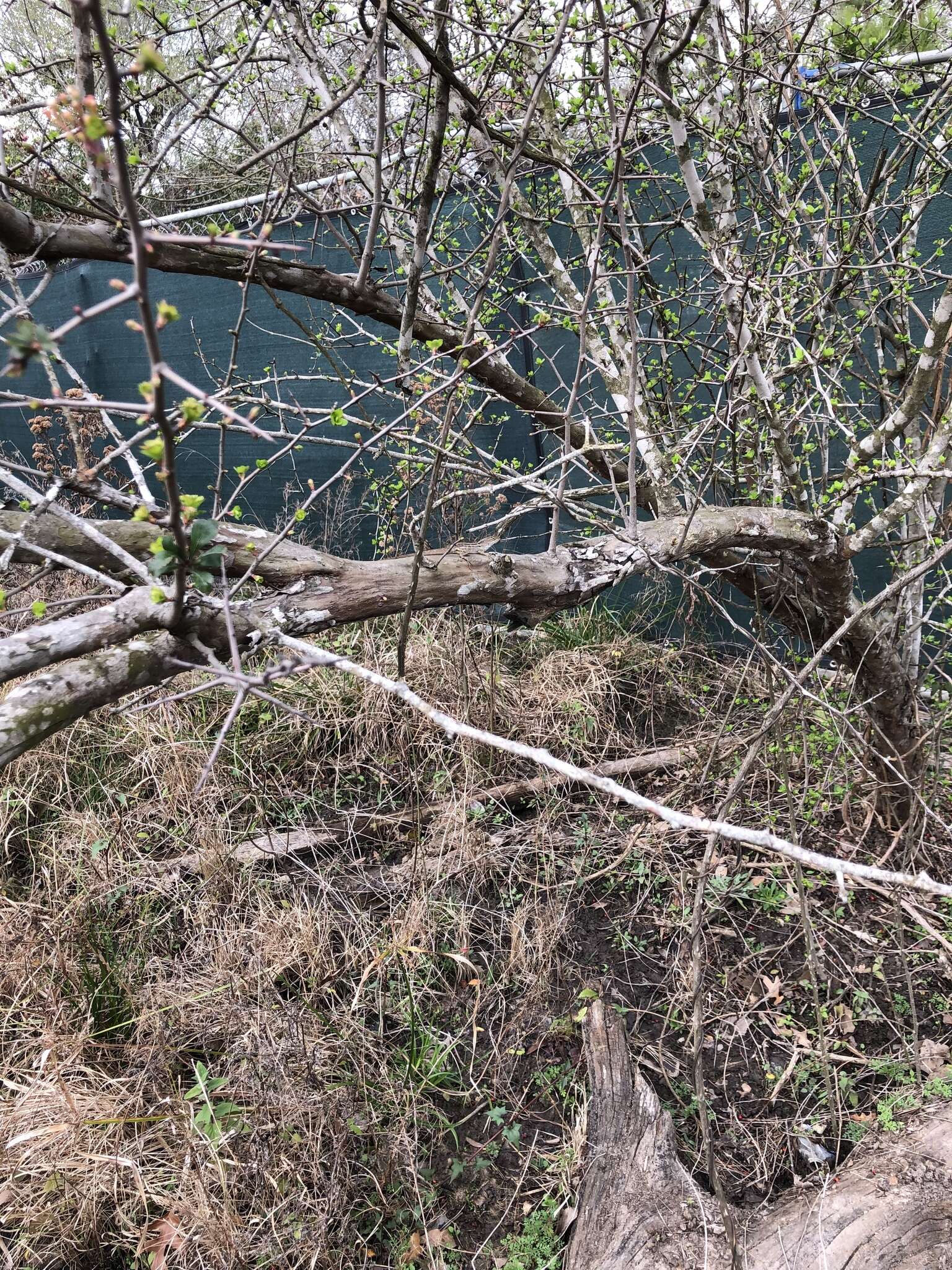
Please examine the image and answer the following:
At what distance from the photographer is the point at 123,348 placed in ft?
21.2

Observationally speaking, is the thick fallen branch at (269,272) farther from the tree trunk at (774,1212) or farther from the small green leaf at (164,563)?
the tree trunk at (774,1212)

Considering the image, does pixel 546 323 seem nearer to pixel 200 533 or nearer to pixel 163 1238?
pixel 200 533

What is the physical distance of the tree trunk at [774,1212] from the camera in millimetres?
1774

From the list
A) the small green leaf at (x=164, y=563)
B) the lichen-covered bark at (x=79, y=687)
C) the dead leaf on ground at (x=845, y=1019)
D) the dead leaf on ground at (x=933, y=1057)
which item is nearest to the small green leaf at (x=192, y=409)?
the small green leaf at (x=164, y=563)

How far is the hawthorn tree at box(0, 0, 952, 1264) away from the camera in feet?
4.35

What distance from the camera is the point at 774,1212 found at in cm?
196

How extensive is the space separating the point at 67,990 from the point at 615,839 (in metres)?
1.97

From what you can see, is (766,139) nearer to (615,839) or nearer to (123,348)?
(615,839)

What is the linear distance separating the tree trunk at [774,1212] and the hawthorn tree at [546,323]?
0.93 metres

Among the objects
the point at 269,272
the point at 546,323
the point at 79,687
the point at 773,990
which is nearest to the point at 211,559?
the point at 79,687

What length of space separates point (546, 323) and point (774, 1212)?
2231 millimetres

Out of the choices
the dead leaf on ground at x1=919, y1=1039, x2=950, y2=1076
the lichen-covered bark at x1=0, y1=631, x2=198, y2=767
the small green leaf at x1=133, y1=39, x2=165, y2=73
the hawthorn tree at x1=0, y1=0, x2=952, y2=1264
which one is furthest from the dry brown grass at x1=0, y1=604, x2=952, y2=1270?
the small green leaf at x1=133, y1=39, x2=165, y2=73

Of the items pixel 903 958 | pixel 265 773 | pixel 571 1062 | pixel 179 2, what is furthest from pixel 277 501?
pixel 903 958

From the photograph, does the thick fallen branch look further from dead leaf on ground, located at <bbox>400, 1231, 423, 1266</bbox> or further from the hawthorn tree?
dead leaf on ground, located at <bbox>400, 1231, 423, 1266</bbox>
